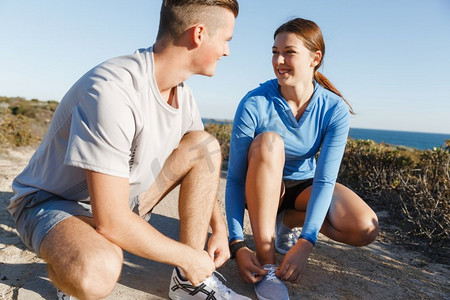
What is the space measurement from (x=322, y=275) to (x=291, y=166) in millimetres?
693

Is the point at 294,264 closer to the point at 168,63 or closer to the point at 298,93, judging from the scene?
the point at 298,93

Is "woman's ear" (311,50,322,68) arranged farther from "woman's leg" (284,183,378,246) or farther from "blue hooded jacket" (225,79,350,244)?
"woman's leg" (284,183,378,246)

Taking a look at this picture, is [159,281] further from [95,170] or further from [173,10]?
[173,10]

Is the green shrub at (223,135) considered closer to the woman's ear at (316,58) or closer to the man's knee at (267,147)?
the woman's ear at (316,58)

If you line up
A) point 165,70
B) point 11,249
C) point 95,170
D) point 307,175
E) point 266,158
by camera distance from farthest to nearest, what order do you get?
point 307,175
point 11,249
point 266,158
point 165,70
point 95,170

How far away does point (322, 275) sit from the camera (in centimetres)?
234

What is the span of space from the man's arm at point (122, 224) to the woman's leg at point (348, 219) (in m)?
1.12

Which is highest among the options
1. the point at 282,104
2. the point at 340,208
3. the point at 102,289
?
the point at 282,104

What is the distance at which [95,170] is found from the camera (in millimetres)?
1408

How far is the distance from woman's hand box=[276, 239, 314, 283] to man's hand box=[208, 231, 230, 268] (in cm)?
31

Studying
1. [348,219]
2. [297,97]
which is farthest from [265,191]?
[297,97]

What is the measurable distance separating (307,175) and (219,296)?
108cm

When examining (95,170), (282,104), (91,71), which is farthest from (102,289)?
(282,104)

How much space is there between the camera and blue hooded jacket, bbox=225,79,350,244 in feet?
7.36
